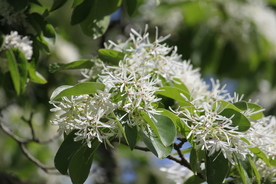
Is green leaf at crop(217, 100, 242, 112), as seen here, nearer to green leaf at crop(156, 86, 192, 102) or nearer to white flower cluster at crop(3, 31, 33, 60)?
green leaf at crop(156, 86, 192, 102)

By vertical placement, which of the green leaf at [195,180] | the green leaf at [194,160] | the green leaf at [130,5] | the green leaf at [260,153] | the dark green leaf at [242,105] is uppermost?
the green leaf at [130,5]

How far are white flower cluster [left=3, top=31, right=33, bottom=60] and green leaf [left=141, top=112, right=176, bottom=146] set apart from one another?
1.70ft

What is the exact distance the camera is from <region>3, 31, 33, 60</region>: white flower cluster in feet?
5.11

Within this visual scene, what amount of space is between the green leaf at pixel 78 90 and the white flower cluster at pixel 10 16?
49 cm

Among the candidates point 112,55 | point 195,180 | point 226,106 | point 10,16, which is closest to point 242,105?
point 226,106

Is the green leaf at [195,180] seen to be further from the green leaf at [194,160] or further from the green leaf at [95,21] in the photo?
the green leaf at [95,21]

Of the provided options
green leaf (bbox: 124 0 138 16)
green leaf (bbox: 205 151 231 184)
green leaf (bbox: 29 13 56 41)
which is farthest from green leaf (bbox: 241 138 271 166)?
green leaf (bbox: 29 13 56 41)

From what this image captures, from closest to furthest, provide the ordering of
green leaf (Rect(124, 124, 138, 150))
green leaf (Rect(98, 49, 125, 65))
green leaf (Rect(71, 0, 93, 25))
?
green leaf (Rect(124, 124, 138, 150)), green leaf (Rect(98, 49, 125, 65)), green leaf (Rect(71, 0, 93, 25))

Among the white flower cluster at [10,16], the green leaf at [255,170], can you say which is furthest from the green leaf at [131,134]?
the white flower cluster at [10,16]

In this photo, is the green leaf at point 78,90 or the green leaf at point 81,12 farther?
the green leaf at point 81,12

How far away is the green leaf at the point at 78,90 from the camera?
123cm

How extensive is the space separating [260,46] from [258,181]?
206 cm

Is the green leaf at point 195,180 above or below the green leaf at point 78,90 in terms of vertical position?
below

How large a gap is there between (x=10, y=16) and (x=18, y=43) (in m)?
0.12
